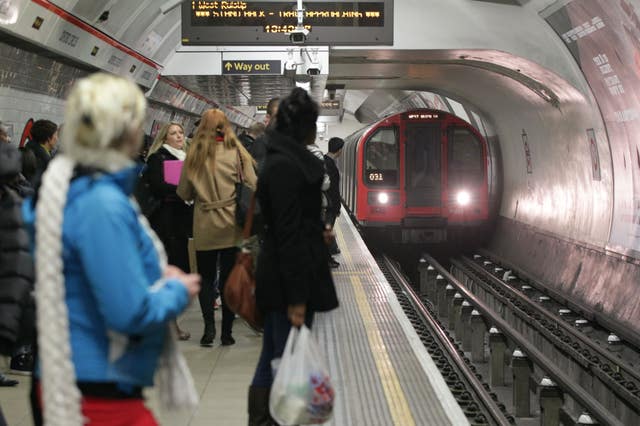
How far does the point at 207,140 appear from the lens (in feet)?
20.9

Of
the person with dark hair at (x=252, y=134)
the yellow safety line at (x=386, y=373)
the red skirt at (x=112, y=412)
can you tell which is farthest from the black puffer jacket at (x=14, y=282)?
the person with dark hair at (x=252, y=134)

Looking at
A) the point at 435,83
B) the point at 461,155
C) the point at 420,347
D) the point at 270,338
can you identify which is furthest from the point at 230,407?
the point at 435,83

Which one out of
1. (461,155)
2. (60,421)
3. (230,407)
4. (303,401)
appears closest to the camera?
(60,421)

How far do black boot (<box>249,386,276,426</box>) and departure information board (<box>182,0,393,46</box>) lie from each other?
A: 25.8 feet

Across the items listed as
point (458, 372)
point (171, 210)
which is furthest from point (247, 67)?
point (171, 210)

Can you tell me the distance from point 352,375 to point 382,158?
11794mm

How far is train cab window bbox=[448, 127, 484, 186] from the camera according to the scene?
57.9ft

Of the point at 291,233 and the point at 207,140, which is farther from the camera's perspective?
the point at 207,140

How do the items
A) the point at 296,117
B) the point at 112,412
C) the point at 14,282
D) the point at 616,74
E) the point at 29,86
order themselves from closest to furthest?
1. the point at 112,412
2. the point at 14,282
3. the point at 296,117
4. the point at 29,86
5. the point at 616,74

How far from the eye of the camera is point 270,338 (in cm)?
408

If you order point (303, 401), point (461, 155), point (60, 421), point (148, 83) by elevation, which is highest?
point (148, 83)

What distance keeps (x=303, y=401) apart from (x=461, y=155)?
14360 millimetres

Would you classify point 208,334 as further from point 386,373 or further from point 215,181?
point 386,373

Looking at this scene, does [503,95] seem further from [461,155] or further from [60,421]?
[60,421]
